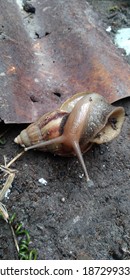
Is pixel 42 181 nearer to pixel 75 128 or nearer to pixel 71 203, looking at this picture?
pixel 71 203

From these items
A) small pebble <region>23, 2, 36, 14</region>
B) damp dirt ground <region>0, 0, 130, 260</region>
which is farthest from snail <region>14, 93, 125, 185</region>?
small pebble <region>23, 2, 36, 14</region>

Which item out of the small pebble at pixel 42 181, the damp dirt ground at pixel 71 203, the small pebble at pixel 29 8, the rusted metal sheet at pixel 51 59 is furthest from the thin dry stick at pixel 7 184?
the small pebble at pixel 29 8

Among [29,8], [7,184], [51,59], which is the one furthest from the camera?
[29,8]

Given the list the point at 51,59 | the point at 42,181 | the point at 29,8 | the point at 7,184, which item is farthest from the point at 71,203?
the point at 29,8

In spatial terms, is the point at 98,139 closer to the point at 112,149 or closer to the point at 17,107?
the point at 112,149

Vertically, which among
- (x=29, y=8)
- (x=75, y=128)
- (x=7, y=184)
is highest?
(x=29, y=8)
